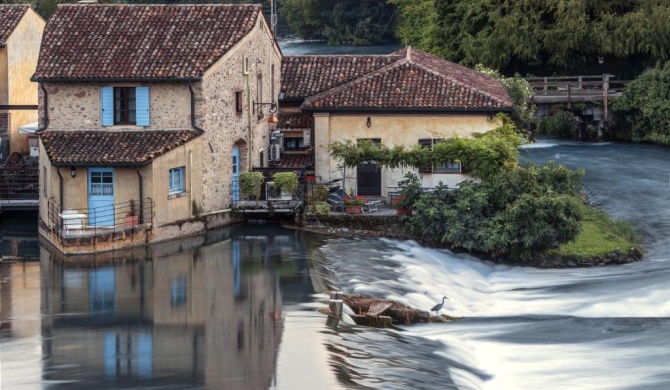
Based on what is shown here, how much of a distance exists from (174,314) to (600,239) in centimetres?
1700

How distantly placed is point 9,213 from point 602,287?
21948mm

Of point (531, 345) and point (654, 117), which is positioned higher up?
point (654, 117)

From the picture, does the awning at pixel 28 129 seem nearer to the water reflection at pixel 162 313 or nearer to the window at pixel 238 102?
the window at pixel 238 102

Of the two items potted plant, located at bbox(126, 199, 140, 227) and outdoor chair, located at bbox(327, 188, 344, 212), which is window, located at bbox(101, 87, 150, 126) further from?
outdoor chair, located at bbox(327, 188, 344, 212)

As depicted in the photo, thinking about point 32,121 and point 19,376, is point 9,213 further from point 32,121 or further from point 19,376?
point 19,376

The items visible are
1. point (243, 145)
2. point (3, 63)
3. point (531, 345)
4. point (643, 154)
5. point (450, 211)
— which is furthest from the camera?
point (643, 154)

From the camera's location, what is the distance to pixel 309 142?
53.6m

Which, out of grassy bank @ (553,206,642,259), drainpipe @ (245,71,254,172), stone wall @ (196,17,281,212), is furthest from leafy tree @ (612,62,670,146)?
drainpipe @ (245,71,254,172)

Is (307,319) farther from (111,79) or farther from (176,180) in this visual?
(111,79)

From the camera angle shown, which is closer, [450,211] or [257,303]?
[257,303]

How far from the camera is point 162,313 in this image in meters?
37.2

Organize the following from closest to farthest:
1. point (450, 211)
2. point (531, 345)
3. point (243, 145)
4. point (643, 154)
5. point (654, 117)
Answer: point (531, 345) → point (450, 211) → point (243, 145) → point (643, 154) → point (654, 117)

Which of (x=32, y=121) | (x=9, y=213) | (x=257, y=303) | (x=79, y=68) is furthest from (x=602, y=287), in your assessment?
(x=32, y=121)

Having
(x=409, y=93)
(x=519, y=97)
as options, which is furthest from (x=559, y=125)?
(x=409, y=93)
